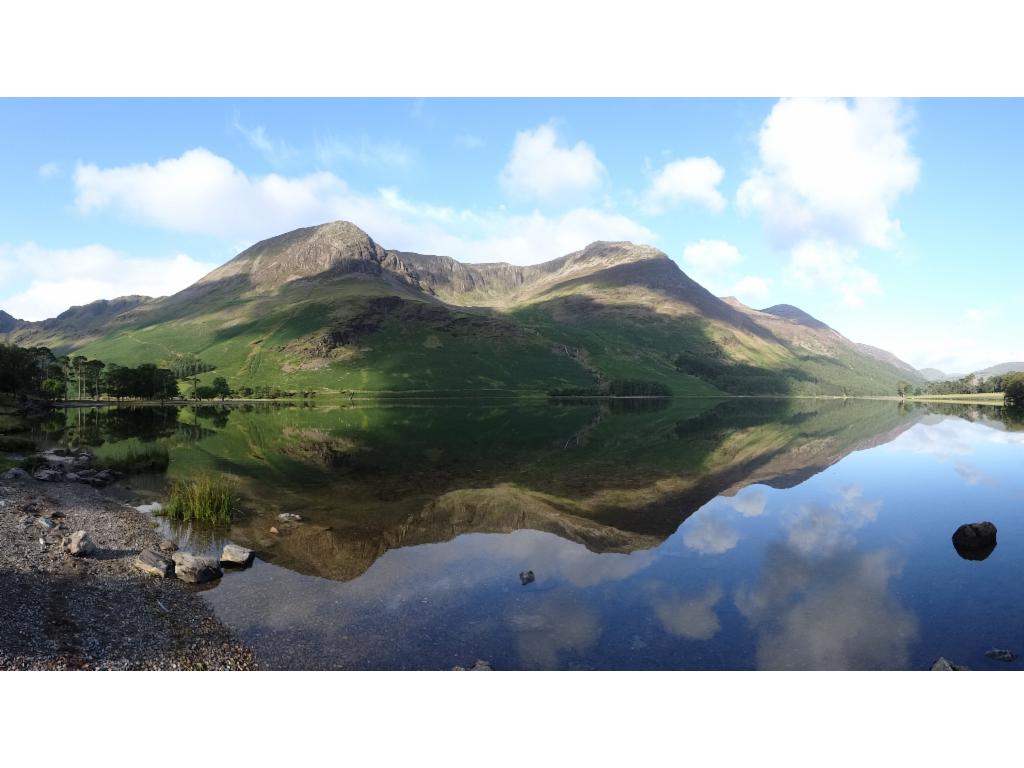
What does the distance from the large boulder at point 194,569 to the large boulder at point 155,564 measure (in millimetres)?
360

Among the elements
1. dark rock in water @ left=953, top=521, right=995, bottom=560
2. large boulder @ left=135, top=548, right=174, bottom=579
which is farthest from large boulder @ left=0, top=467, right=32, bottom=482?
dark rock in water @ left=953, top=521, right=995, bottom=560

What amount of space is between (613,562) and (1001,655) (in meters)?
16.1

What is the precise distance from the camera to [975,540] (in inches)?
1305

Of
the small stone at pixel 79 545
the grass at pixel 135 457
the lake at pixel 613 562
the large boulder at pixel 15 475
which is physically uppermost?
the large boulder at pixel 15 475

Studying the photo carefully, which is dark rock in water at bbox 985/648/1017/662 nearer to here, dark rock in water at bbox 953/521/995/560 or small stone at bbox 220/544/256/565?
dark rock in water at bbox 953/521/995/560

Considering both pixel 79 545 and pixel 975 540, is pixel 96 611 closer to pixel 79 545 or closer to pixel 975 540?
pixel 79 545

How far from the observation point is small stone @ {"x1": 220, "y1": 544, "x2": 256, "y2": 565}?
27188 millimetres

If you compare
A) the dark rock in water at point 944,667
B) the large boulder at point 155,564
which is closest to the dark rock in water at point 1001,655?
the dark rock in water at point 944,667

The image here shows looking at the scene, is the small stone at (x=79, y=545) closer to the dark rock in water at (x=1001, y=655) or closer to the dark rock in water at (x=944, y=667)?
the dark rock in water at (x=944, y=667)

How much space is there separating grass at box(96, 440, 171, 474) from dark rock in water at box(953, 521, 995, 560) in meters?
68.6

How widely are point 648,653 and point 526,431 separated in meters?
85.4

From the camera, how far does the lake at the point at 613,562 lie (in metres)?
20.0

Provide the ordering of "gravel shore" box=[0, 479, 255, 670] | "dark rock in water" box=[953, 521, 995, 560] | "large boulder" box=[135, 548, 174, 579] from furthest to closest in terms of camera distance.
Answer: "dark rock in water" box=[953, 521, 995, 560] → "large boulder" box=[135, 548, 174, 579] → "gravel shore" box=[0, 479, 255, 670]
